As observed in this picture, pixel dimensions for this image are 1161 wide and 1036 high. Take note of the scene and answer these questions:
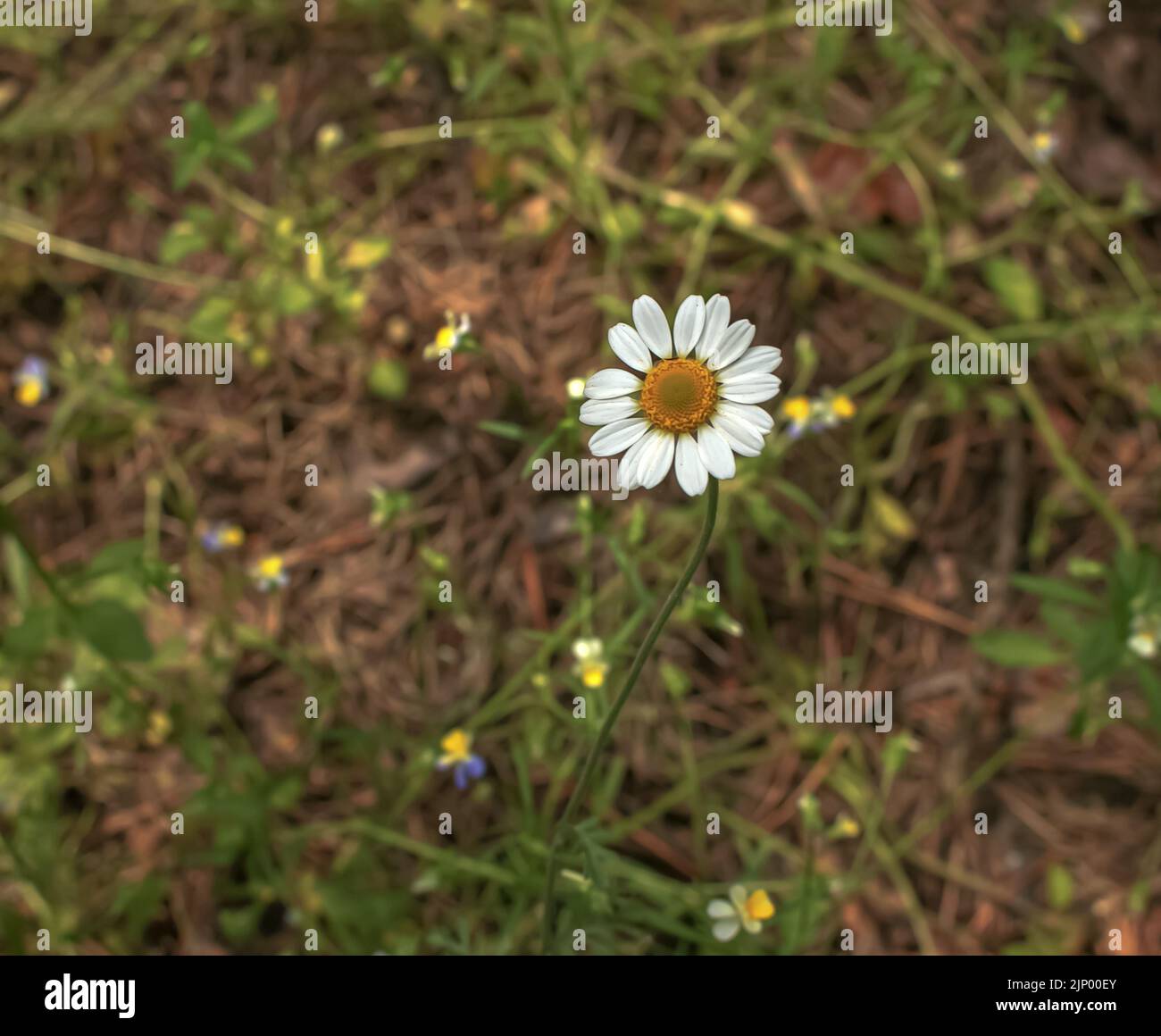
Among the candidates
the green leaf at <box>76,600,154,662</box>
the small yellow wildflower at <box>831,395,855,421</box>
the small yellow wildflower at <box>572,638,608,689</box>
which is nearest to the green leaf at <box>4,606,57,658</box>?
the green leaf at <box>76,600,154,662</box>

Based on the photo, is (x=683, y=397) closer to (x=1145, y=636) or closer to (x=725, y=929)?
(x=725, y=929)

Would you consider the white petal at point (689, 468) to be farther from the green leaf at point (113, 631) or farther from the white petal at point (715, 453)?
the green leaf at point (113, 631)

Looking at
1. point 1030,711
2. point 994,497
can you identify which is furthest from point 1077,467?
point 1030,711

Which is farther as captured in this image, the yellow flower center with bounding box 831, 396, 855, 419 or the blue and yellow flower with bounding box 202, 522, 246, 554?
the blue and yellow flower with bounding box 202, 522, 246, 554

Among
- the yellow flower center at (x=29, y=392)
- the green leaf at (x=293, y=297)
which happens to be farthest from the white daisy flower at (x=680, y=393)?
the yellow flower center at (x=29, y=392)

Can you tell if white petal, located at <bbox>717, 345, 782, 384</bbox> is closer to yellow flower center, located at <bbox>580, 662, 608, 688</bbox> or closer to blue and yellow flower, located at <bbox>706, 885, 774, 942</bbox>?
yellow flower center, located at <bbox>580, 662, 608, 688</bbox>

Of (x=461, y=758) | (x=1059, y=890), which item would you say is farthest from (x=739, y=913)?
(x=1059, y=890)
